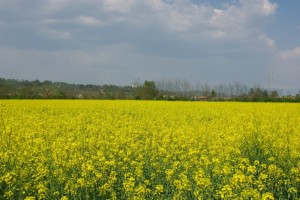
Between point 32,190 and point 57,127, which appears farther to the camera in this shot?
point 57,127

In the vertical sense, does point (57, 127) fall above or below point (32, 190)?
above

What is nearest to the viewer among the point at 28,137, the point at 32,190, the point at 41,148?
the point at 32,190

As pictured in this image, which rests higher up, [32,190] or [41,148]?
[41,148]

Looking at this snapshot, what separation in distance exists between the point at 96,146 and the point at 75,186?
2.85 meters

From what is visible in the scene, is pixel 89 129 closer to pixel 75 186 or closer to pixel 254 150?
pixel 254 150

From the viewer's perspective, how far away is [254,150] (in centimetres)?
837

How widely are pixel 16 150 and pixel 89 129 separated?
317cm

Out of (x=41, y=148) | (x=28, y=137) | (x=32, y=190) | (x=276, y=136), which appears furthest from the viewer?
(x=276, y=136)

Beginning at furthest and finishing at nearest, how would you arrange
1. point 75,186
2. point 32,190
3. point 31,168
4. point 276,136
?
1. point 276,136
2. point 31,168
3. point 32,190
4. point 75,186

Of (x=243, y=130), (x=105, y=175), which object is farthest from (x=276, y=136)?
(x=105, y=175)

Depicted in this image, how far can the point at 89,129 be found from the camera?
33.1ft

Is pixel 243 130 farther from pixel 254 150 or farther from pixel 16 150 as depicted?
pixel 16 150

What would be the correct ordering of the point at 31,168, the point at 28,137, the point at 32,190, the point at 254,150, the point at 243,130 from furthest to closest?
the point at 243,130
the point at 254,150
the point at 28,137
the point at 31,168
the point at 32,190

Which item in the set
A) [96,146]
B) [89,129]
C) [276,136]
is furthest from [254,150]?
[89,129]
